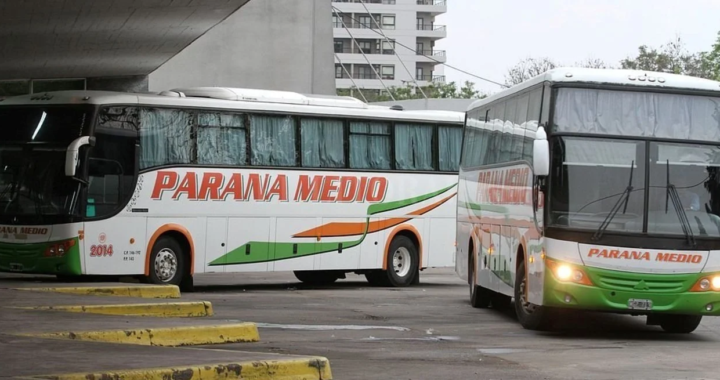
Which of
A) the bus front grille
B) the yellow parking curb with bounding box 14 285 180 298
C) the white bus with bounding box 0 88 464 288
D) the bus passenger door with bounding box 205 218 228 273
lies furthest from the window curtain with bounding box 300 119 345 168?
the bus front grille

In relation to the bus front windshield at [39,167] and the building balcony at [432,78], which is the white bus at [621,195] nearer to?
the bus front windshield at [39,167]

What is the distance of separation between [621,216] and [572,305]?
1.23 meters

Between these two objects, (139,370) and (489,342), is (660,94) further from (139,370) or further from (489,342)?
(139,370)

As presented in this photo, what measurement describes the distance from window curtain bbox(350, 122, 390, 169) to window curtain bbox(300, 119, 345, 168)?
299 mm

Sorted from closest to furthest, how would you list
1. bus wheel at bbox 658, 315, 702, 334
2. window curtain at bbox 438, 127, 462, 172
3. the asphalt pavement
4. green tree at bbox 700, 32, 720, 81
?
1. the asphalt pavement
2. bus wheel at bbox 658, 315, 702, 334
3. window curtain at bbox 438, 127, 462, 172
4. green tree at bbox 700, 32, 720, 81

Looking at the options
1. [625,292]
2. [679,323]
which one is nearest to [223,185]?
[679,323]

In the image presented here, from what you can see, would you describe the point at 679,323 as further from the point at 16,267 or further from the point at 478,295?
the point at 16,267

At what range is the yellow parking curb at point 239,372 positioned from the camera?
914 cm

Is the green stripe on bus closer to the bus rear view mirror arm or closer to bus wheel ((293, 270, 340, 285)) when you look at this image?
bus wheel ((293, 270, 340, 285))

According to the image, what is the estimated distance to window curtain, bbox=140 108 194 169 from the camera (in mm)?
22812

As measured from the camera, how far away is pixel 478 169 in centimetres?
2125

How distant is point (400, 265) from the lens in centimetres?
2709

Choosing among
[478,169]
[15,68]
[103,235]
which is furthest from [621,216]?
[15,68]

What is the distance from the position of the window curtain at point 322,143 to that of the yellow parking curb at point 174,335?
11689 millimetres
